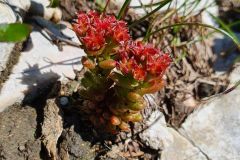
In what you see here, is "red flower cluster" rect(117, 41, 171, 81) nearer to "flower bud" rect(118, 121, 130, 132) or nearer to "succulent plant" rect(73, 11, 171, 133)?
"succulent plant" rect(73, 11, 171, 133)

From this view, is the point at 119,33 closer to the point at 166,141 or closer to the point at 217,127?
the point at 166,141

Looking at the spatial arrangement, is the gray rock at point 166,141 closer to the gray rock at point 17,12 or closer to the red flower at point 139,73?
the red flower at point 139,73

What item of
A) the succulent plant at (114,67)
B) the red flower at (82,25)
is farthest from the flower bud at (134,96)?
the red flower at (82,25)

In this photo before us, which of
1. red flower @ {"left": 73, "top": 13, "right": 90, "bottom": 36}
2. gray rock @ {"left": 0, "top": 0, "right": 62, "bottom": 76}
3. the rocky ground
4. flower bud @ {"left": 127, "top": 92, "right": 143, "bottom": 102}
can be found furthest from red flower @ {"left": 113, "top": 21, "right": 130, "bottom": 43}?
gray rock @ {"left": 0, "top": 0, "right": 62, "bottom": 76}

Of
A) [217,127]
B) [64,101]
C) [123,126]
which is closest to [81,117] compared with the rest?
[64,101]

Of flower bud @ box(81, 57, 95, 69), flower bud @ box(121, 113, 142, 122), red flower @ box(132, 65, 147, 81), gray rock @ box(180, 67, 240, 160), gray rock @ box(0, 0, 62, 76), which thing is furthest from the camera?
gray rock @ box(180, 67, 240, 160)

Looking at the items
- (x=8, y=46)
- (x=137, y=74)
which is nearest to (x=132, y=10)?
(x=8, y=46)

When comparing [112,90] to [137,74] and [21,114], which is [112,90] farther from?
[21,114]
